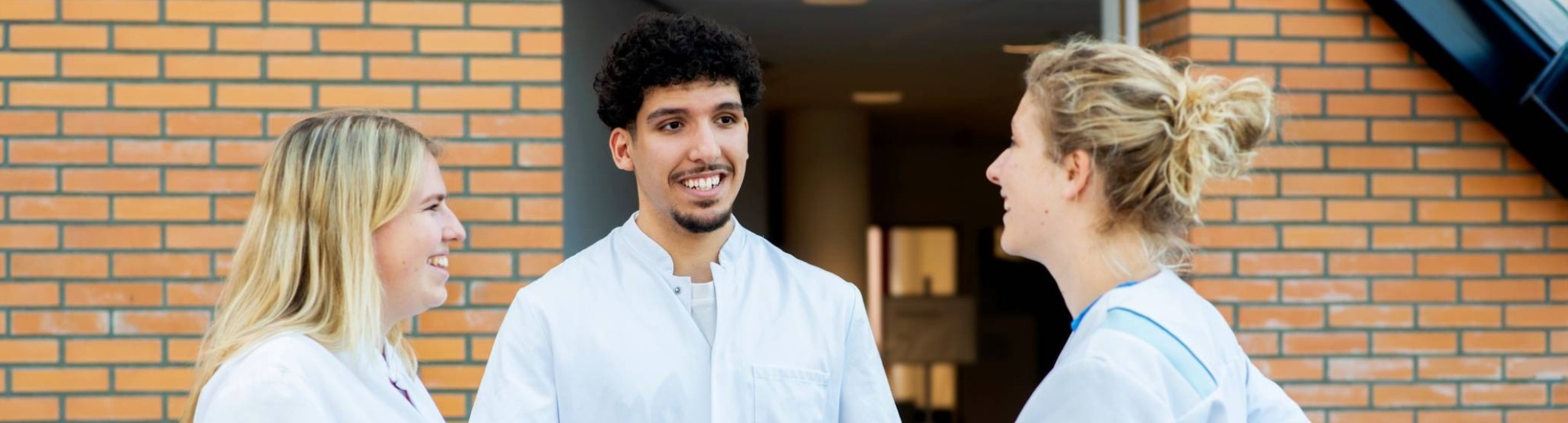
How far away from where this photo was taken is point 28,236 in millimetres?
3555

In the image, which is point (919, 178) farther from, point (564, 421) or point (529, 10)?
point (564, 421)

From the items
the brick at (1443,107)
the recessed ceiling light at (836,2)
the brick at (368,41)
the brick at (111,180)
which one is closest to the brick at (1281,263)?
the brick at (1443,107)

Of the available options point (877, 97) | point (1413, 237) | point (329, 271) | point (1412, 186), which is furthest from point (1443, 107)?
point (877, 97)

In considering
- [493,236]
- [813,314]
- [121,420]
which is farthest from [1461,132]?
[121,420]

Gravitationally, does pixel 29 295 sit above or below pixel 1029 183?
below

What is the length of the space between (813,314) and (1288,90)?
1908 mm

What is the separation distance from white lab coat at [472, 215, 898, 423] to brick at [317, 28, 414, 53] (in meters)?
1.35

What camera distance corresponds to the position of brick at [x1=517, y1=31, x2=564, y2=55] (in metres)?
3.65

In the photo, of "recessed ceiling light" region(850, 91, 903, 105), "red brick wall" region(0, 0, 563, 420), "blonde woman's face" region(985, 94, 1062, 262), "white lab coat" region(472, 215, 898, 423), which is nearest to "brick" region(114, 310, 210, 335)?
"red brick wall" region(0, 0, 563, 420)

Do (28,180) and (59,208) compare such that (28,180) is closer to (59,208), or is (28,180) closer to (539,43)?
(59,208)

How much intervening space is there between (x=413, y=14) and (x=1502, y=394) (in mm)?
3068

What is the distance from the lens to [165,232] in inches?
141

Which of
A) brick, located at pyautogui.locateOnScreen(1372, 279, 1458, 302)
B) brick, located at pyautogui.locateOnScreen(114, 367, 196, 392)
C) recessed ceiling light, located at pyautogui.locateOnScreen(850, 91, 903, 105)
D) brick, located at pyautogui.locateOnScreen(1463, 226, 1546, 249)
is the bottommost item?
brick, located at pyautogui.locateOnScreen(114, 367, 196, 392)

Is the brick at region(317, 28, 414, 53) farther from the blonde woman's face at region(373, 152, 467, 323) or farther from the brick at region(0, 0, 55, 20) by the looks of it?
the blonde woman's face at region(373, 152, 467, 323)
